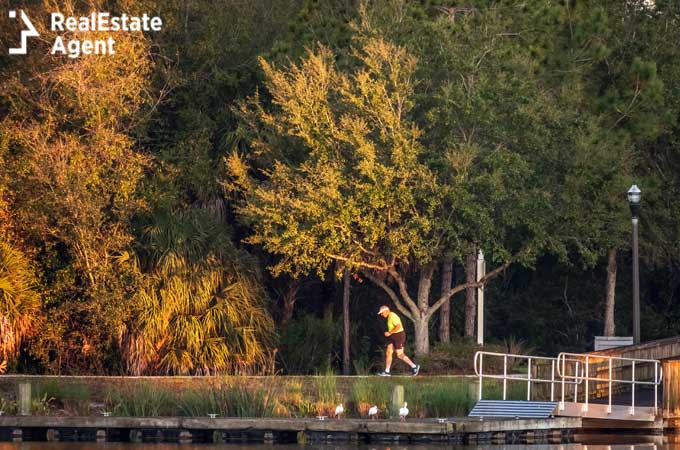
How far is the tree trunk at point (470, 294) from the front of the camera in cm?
4209

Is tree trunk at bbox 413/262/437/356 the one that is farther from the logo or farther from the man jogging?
the logo

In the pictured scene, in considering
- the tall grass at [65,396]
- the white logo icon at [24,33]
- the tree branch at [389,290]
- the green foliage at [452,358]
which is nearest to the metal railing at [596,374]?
the green foliage at [452,358]

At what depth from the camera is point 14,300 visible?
3766 cm

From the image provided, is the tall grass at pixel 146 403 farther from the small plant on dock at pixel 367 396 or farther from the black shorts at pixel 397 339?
the black shorts at pixel 397 339

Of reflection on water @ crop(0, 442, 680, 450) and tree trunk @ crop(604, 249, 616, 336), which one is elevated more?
tree trunk @ crop(604, 249, 616, 336)

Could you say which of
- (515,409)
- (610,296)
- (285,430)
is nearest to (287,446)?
(285,430)

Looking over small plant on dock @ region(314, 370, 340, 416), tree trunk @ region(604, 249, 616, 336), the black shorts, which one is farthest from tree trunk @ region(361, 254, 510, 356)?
small plant on dock @ region(314, 370, 340, 416)

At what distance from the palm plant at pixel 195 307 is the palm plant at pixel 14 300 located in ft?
7.92

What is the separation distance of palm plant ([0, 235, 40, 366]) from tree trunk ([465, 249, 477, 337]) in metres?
11.1

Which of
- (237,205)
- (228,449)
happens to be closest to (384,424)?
(228,449)

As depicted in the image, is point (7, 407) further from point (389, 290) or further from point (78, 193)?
point (389, 290)

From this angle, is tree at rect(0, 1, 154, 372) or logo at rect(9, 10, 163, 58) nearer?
tree at rect(0, 1, 154, 372)

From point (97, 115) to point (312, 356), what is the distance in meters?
8.28

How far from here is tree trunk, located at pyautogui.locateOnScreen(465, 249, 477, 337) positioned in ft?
138
